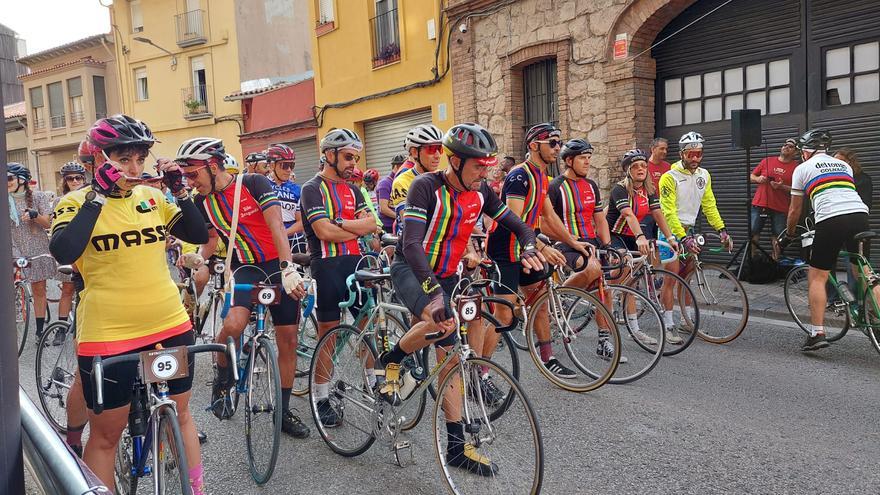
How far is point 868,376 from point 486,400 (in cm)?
384

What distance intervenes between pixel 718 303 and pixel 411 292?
420 centimetres

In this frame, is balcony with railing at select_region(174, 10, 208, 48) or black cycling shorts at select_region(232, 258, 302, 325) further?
balcony with railing at select_region(174, 10, 208, 48)

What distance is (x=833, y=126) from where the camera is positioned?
9.68 m

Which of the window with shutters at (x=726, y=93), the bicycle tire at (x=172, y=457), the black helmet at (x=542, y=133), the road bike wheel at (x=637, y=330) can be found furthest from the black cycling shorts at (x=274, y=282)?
the window with shutters at (x=726, y=93)

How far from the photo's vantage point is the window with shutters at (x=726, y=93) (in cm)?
1033

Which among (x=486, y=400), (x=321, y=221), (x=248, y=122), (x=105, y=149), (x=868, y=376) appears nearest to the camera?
(x=105, y=149)

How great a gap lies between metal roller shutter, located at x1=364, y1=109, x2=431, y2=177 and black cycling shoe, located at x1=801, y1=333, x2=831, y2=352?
1138 cm

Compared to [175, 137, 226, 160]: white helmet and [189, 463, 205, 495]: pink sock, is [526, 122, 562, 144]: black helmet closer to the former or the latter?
[175, 137, 226, 160]: white helmet

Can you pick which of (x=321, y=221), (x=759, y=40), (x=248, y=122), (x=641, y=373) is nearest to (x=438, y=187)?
(x=321, y=221)

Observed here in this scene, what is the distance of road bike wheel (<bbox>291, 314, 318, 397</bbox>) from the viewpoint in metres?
5.59

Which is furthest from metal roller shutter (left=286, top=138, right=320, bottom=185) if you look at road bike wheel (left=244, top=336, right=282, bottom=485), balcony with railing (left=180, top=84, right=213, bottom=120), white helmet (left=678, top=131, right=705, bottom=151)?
road bike wheel (left=244, top=336, right=282, bottom=485)

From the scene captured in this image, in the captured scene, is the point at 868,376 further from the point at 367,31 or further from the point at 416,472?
the point at 367,31

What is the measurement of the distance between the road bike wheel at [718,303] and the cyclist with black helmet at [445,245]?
11.1 feet

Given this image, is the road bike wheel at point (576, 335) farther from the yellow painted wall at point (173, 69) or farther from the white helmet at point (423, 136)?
the yellow painted wall at point (173, 69)
